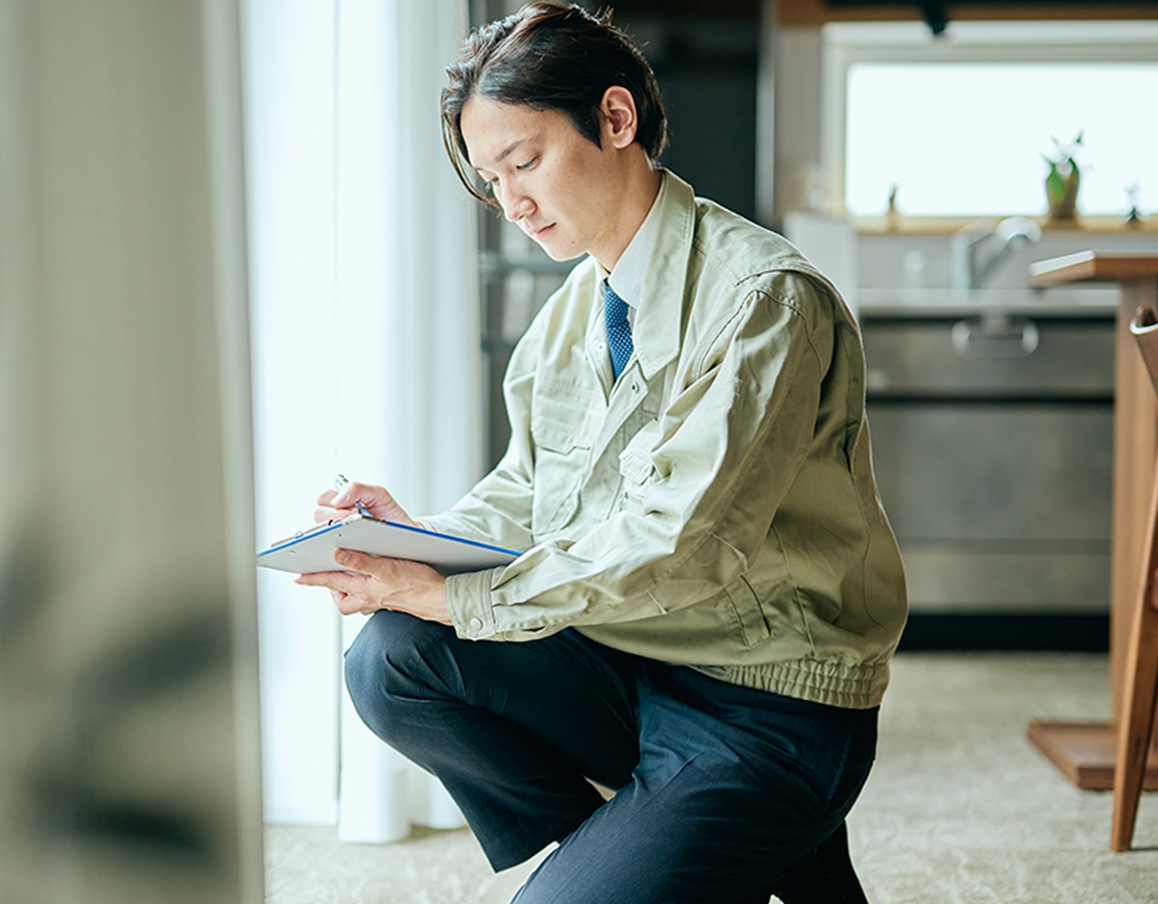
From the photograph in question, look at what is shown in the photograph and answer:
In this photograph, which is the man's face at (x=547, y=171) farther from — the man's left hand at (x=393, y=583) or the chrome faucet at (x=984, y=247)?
the chrome faucet at (x=984, y=247)

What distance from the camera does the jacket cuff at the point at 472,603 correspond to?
0.98 metres

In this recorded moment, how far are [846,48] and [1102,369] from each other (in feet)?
4.54

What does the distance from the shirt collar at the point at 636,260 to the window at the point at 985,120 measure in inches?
99.0

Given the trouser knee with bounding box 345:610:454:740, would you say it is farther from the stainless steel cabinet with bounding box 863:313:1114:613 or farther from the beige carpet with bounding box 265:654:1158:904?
the stainless steel cabinet with bounding box 863:313:1114:613

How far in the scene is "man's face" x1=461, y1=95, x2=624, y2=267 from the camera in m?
1.08

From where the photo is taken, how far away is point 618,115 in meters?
1.10

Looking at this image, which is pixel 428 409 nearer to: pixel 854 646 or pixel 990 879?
pixel 854 646

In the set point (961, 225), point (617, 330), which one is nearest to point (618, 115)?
point (617, 330)

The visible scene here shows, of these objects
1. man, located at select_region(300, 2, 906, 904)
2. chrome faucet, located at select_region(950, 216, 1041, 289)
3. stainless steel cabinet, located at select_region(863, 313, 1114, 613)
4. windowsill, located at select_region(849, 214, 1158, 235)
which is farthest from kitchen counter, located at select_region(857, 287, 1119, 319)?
man, located at select_region(300, 2, 906, 904)

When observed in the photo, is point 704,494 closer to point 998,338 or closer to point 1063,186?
point 998,338

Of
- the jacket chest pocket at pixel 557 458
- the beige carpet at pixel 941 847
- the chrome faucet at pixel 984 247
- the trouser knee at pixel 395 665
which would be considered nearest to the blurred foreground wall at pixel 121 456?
the trouser knee at pixel 395 665

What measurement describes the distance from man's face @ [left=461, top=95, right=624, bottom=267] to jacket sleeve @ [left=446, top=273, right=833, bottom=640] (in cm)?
23

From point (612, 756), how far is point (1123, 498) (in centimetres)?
133

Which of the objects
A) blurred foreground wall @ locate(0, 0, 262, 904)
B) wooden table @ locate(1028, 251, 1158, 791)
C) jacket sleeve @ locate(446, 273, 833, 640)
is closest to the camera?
blurred foreground wall @ locate(0, 0, 262, 904)
